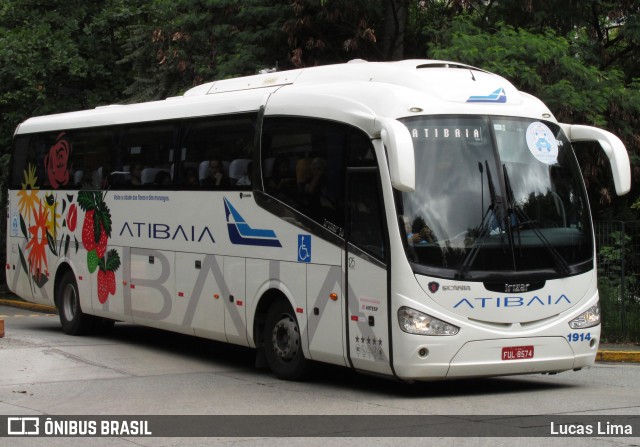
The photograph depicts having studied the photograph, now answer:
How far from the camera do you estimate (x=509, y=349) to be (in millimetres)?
11711

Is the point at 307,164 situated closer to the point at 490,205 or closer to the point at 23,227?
the point at 490,205

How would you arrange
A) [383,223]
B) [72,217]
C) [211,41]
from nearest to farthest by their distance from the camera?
[383,223] < [72,217] < [211,41]

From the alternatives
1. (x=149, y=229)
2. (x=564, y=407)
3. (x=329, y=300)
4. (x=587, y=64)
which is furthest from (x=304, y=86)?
(x=587, y=64)

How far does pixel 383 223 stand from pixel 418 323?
3.66 ft

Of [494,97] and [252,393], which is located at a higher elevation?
[494,97]

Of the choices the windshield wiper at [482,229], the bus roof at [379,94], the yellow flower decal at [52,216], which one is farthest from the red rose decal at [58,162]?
the windshield wiper at [482,229]

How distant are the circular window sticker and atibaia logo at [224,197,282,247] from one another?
3.23 m

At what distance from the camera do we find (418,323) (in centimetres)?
1143

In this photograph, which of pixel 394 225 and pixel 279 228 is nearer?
pixel 394 225

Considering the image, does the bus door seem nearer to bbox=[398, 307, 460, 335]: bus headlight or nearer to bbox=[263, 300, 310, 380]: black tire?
bbox=[398, 307, 460, 335]: bus headlight

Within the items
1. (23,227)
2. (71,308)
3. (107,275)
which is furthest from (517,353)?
(23,227)

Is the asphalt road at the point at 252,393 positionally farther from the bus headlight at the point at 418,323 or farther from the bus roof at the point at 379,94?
the bus roof at the point at 379,94
